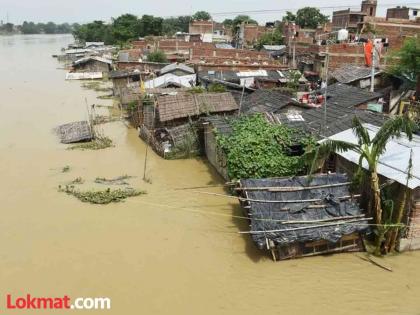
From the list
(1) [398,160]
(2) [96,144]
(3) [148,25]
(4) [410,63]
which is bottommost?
(2) [96,144]

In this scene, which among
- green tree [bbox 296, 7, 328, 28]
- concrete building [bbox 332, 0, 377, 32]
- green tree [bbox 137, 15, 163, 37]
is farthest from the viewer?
green tree [bbox 137, 15, 163, 37]

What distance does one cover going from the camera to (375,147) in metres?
8.31

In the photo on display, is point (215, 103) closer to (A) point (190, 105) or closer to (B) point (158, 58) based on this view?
(A) point (190, 105)

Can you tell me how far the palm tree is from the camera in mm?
8000

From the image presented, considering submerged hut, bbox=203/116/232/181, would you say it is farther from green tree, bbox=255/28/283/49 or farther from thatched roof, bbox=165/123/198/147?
green tree, bbox=255/28/283/49

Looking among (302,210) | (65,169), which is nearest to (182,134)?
(65,169)

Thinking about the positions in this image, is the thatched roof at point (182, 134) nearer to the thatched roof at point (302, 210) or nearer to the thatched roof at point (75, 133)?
the thatched roof at point (75, 133)

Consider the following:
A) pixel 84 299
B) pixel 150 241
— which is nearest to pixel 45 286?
pixel 84 299

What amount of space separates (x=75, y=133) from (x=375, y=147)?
13113 millimetres

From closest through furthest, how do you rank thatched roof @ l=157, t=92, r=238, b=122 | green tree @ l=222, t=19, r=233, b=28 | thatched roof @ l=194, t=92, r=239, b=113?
thatched roof @ l=157, t=92, r=238, b=122
thatched roof @ l=194, t=92, r=239, b=113
green tree @ l=222, t=19, r=233, b=28

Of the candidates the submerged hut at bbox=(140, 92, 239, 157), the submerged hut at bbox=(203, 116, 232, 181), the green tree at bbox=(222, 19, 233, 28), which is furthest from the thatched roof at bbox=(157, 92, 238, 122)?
the green tree at bbox=(222, 19, 233, 28)

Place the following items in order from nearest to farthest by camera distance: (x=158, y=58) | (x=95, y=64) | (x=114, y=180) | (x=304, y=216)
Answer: (x=304, y=216)
(x=114, y=180)
(x=158, y=58)
(x=95, y=64)
